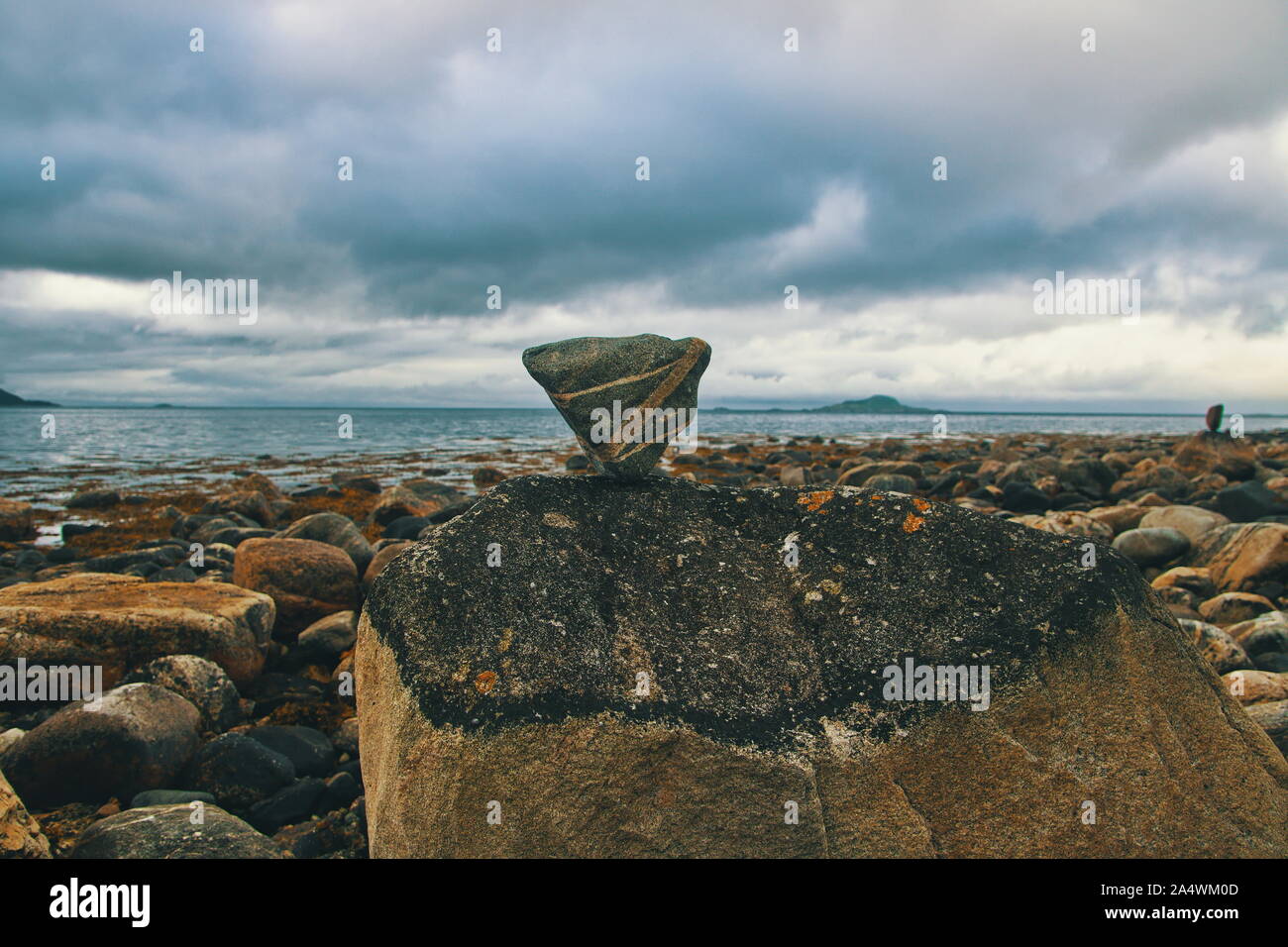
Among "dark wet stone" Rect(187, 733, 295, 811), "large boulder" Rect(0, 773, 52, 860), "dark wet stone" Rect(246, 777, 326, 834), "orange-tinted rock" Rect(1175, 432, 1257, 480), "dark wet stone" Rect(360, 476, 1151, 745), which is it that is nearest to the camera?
"dark wet stone" Rect(360, 476, 1151, 745)

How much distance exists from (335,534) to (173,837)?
821 cm

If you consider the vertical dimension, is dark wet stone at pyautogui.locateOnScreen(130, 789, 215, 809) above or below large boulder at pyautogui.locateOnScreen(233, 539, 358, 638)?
below

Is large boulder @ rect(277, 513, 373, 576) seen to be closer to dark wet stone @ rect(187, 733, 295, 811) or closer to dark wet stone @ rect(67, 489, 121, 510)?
dark wet stone @ rect(187, 733, 295, 811)

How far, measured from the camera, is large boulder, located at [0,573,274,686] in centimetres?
737

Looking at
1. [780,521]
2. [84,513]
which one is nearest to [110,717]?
[780,521]

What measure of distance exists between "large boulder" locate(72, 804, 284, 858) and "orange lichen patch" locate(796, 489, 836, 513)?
425 cm

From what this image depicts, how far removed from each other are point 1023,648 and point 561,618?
8.39 feet

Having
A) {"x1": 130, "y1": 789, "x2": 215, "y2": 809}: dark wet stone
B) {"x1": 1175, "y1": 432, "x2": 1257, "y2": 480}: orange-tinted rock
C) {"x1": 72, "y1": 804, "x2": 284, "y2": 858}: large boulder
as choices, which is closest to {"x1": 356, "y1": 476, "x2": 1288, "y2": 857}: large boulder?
{"x1": 72, "y1": 804, "x2": 284, "y2": 858}: large boulder

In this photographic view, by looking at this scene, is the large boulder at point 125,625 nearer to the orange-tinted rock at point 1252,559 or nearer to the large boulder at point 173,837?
the large boulder at point 173,837

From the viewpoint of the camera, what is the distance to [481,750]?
12.1 ft

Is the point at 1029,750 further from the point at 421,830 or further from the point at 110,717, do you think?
the point at 110,717

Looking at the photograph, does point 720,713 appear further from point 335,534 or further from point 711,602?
point 335,534

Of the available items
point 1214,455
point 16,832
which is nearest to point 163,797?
point 16,832

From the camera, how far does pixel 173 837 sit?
15.8 ft
